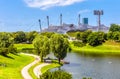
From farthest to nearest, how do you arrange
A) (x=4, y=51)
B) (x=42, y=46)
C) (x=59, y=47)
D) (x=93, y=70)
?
(x=42, y=46)
(x=4, y=51)
(x=59, y=47)
(x=93, y=70)

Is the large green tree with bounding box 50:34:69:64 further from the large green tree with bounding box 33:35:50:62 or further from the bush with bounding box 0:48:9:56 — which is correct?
the bush with bounding box 0:48:9:56

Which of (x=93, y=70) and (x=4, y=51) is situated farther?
(x=4, y=51)

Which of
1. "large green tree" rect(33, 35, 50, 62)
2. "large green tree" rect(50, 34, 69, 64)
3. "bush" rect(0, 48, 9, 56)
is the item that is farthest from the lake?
"bush" rect(0, 48, 9, 56)

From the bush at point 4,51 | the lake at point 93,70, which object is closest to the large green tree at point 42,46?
the lake at point 93,70

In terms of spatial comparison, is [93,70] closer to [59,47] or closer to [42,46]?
[59,47]

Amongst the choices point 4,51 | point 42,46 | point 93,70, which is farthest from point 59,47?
point 4,51

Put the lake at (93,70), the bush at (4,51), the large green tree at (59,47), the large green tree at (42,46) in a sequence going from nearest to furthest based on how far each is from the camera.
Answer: the lake at (93,70), the large green tree at (59,47), the bush at (4,51), the large green tree at (42,46)

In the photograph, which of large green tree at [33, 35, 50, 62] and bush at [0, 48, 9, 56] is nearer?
bush at [0, 48, 9, 56]

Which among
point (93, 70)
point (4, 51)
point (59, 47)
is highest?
point (59, 47)

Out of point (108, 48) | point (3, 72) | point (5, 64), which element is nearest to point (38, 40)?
point (5, 64)

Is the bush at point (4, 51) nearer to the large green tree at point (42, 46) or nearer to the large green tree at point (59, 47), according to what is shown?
the large green tree at point (42, 46)

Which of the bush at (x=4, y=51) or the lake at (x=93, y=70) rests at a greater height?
the bush at (x=4, y=51)

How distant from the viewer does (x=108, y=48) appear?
19812 centimetres

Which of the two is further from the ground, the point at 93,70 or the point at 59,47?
the point at 59,47
